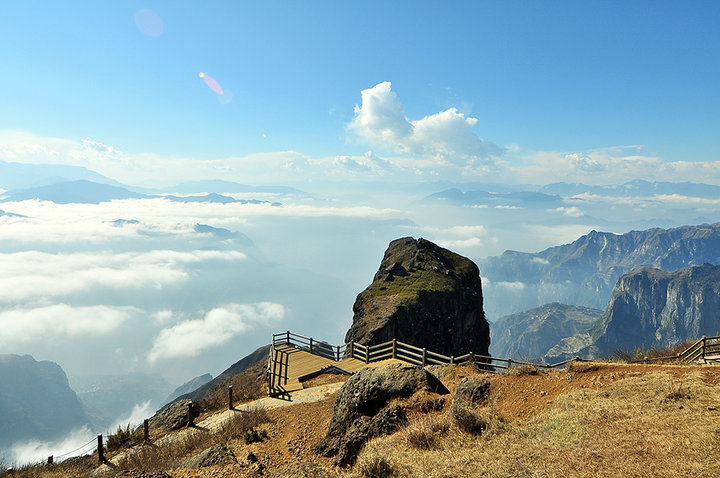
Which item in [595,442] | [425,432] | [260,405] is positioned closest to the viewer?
[595,442]

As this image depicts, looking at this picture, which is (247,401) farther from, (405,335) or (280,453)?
(405,335)

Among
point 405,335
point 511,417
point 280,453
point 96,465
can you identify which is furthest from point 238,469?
point 405,335

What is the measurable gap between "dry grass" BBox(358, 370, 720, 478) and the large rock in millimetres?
786

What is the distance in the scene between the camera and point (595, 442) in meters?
8.20

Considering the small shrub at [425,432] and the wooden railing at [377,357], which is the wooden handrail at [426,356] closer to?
the wooden railing at [377,357]

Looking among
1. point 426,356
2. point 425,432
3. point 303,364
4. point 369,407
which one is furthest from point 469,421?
point 303,364

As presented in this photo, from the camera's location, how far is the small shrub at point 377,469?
8016 millimetres

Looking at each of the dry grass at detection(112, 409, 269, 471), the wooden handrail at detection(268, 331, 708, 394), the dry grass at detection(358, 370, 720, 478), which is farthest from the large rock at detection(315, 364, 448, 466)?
the dry grass at detection(112, 409, 269, 471)

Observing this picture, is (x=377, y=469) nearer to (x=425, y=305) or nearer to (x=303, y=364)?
(x=303, y=364)

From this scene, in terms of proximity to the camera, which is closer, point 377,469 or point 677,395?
point 377,469

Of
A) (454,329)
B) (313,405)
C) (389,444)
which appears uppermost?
(389,444)

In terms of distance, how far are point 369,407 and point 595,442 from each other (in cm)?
628

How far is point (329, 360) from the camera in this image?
2716 cm

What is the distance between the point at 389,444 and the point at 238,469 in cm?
427
